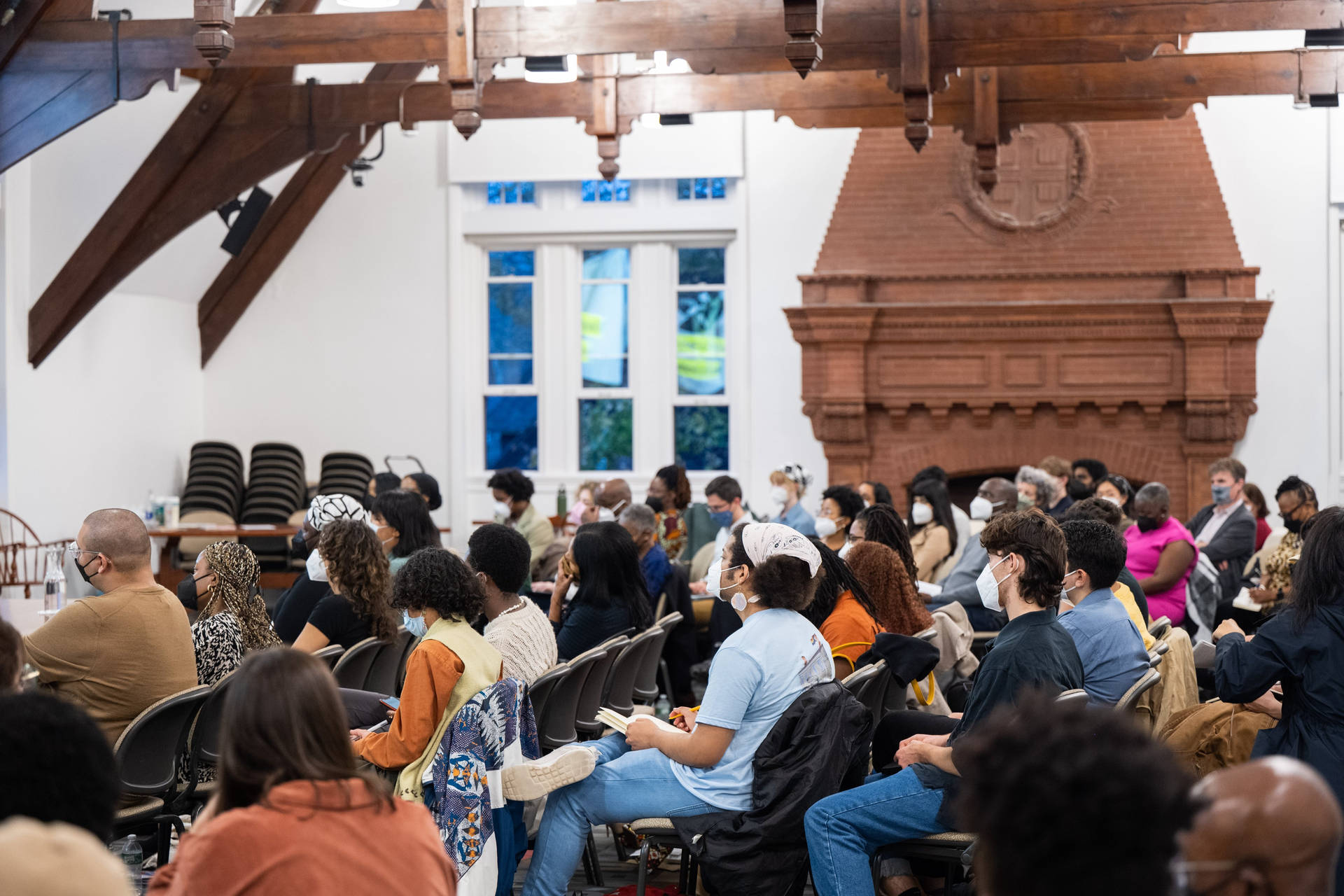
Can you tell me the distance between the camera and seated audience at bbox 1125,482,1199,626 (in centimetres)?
639

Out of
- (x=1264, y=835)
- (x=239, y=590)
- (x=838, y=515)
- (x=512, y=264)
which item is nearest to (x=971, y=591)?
(x=838, y=515)

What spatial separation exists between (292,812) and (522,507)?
579 cm

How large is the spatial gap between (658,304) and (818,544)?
702 centimetres

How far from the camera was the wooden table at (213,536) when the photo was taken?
970 cm

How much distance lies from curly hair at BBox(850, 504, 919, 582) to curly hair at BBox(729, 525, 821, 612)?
1.78m

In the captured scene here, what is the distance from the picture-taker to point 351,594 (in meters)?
4.57

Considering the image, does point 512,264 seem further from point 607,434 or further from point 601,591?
point 601,591

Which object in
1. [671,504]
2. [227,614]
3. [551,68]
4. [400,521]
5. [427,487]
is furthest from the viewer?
[671,504]

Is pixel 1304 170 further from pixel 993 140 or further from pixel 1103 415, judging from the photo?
pixel 993 140

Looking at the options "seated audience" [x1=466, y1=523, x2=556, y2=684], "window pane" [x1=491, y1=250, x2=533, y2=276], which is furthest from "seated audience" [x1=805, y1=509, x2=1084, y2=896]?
"window pane" [x1=491, y1=250, x2=533, y2=276]

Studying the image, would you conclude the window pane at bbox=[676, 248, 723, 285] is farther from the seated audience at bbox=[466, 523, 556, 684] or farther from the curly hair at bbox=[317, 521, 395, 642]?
the seated audience at bbox=[466, 523, 556, 684]

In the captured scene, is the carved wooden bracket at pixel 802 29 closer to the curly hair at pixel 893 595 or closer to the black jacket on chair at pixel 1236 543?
the curly hair at pixel 893 595

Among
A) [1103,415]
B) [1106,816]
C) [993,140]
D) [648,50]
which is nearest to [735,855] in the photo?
[1106,816]

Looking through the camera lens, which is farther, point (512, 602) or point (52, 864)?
point (512, 602)
